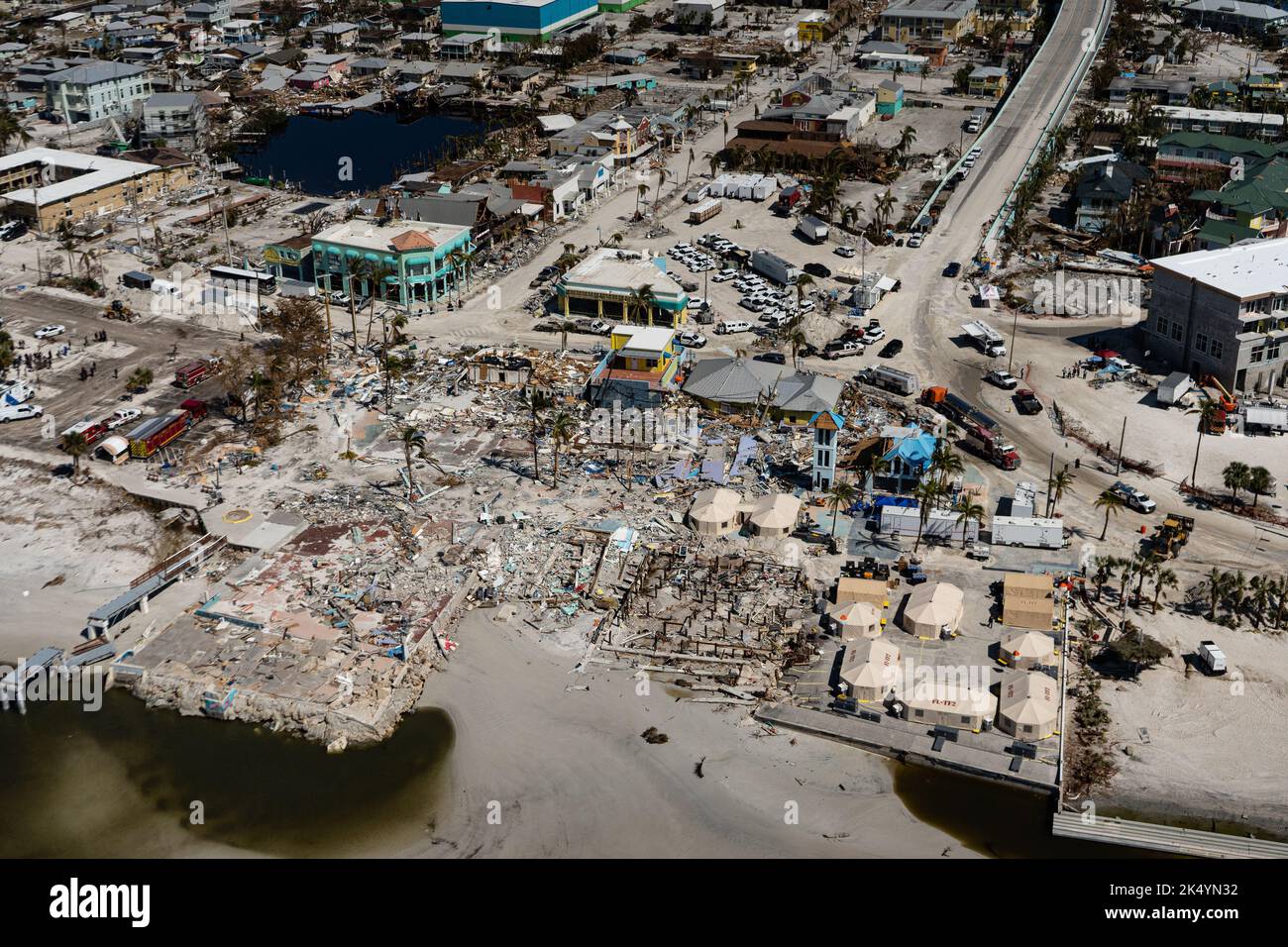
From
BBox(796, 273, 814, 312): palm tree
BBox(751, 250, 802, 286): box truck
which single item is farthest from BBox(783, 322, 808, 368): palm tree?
BBox(751, 250, 802, 286): box truck

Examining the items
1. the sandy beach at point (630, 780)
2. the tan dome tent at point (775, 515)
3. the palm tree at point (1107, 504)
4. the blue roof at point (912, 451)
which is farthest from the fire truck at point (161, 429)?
the palm tree at point (1107, 504)

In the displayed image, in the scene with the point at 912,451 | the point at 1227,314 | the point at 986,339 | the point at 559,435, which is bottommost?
the point at 912,451

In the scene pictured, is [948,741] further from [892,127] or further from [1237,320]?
[892,127]

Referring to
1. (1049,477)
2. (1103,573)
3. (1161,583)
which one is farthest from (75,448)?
(1161,583)

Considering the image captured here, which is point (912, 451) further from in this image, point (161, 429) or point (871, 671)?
point (161, 429)

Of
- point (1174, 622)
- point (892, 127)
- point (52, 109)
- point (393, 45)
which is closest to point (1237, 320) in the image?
point (1174, 622)

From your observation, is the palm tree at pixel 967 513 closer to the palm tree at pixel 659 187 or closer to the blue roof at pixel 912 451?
the blue roof at pixel 912 451
